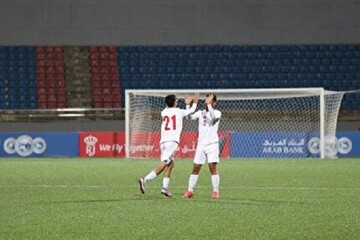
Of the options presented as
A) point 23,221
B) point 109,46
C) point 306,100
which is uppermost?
point 109,46

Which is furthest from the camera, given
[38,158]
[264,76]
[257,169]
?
[264,76]

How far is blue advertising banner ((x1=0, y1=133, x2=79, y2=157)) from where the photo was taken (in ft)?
96.7

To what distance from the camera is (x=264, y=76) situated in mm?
34844

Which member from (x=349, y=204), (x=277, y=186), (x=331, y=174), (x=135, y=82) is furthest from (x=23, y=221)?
(x=135, y=82)

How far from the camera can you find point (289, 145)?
28.4m

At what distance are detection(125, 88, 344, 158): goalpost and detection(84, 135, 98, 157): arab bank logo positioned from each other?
4.70 feet

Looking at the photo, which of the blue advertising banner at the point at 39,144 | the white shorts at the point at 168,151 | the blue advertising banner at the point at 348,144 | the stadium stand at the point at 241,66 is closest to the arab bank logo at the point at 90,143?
the blue advertising banner at the point at 39,144

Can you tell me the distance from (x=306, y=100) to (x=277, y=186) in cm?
1379

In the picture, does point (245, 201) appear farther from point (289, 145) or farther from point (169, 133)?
point (289, 145)

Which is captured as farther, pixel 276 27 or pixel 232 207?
pixel 276 27

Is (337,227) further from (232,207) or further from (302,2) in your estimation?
(302,2)

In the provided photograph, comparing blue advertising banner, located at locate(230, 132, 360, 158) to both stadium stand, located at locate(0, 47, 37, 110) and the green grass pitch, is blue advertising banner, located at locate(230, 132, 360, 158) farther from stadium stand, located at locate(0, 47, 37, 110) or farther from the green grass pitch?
stadium stand, located at locate(0, 47, 37, 110)

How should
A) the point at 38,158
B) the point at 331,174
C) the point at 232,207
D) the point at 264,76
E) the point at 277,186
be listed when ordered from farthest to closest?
the point at 264,76, the point at 38,158, the point at 331,174, the point at 277,186, the point at 232,207

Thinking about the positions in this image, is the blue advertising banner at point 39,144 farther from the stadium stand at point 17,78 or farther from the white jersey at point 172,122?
the white jersey at point 172,122
